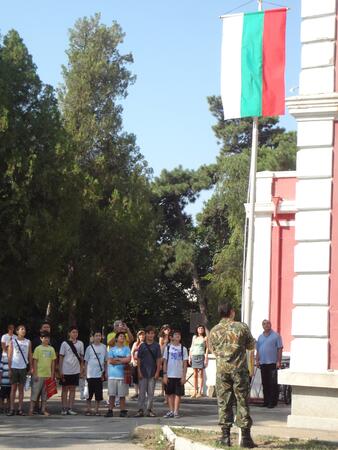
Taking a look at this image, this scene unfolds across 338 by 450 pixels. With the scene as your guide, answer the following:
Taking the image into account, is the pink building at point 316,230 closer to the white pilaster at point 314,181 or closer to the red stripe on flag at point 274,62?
the white pilaster at point 314,181

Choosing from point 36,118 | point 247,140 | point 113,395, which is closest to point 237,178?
point 247,140

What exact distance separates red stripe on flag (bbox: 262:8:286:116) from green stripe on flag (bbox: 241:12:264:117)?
0.22 feet

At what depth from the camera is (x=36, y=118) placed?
34.1 metres

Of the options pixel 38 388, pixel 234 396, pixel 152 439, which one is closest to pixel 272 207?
pixel 38 388

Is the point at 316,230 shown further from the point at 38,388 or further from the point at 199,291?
the point at 199,291

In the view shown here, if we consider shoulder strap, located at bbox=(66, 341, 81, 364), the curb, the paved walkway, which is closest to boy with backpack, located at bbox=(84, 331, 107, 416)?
shoulder strap, located at bbox=(66, 341, 81, 364)

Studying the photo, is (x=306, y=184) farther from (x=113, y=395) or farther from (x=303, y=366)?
(x=113, y=395)

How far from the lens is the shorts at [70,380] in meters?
18.1

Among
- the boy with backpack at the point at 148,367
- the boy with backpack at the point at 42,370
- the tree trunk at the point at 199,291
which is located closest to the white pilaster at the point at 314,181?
the boy with backpack at the point at 148,367

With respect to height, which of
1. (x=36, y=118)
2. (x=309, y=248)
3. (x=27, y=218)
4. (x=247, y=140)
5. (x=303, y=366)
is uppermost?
(x=247, y=140)

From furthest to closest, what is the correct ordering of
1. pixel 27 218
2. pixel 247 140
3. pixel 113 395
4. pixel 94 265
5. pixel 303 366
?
1. pixel 247 140
2. pixel 94 265
3. pixel 27 218
4. pixel 113 395
5. pixel 303 366

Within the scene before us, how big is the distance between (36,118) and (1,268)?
557 centimetres

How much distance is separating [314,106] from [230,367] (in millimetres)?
4684

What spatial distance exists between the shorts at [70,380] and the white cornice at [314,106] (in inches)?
276
